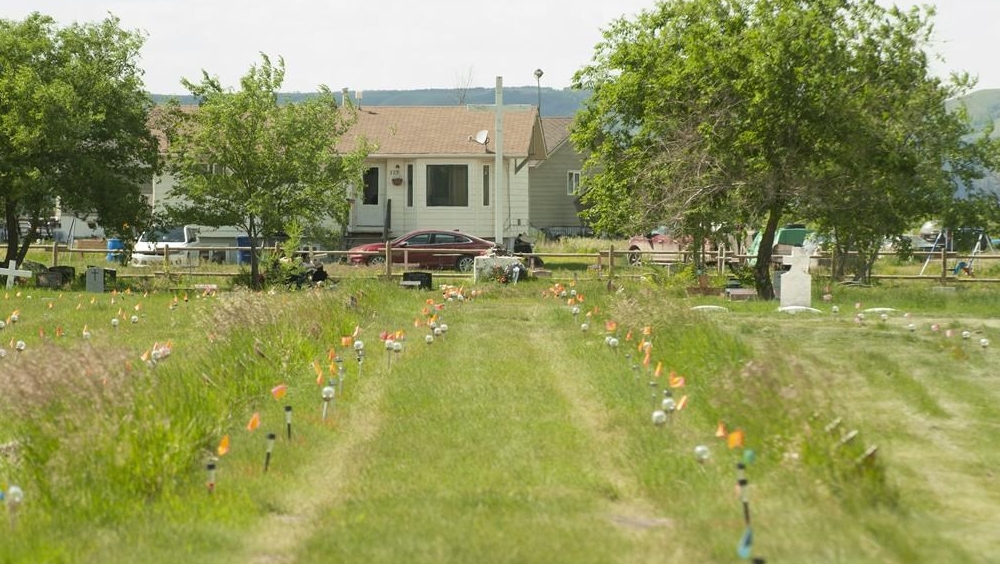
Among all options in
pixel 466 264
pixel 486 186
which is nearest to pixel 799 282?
pixel 466 264

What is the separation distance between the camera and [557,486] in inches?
364

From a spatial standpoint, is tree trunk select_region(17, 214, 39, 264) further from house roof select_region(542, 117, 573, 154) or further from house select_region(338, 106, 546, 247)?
house roof select_region(542, 117, 573, 154)

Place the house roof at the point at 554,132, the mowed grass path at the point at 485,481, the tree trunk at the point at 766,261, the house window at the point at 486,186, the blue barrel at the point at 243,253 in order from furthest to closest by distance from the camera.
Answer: the house roof at the point at 554,132, the house window at the point at 486,186, the blue barrel at the point at 243,253, the tree trunk at the point at 766,261, the mowed grass path at the point at 485,481

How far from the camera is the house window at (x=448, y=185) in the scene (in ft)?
150

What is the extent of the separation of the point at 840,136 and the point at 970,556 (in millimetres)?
21396

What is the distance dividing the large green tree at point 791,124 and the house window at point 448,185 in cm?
1501

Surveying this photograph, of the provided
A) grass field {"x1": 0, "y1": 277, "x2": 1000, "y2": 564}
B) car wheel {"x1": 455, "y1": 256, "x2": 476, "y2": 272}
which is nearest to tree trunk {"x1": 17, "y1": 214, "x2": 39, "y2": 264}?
car wheel {"x1": 455, "y1": 256, "x2": 476, "y2": 272}

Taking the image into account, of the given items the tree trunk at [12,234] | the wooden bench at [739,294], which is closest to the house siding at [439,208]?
the tree trunk at [12,234]

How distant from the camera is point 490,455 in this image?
33.3 feet

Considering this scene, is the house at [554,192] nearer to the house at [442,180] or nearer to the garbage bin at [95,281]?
the house at [442,180]

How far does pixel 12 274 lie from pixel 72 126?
3476mm

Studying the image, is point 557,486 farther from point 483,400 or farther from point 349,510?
point 483,400

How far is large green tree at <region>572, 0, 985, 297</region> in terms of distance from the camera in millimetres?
27562

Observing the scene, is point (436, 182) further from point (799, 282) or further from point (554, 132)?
point (799, 282)
